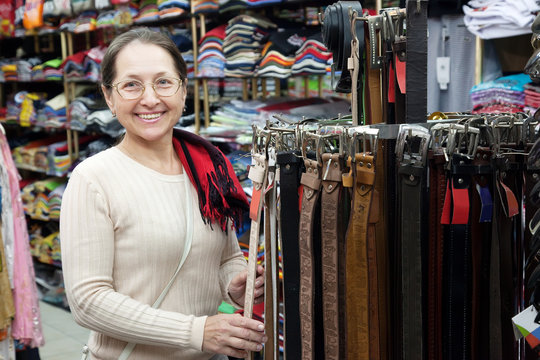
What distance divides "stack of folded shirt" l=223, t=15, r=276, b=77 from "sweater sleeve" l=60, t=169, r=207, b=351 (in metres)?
2.52

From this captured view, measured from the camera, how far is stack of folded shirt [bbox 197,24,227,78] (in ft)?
13.7

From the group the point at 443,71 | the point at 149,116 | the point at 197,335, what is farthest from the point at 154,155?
the point at 443,71

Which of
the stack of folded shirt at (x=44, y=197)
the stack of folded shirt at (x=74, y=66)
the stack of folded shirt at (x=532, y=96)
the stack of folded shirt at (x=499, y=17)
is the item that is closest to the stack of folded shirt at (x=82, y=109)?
the stack of folded shirt at (x=74, y=66)

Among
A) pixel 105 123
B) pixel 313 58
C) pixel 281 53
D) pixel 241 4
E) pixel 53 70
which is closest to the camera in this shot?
pixel 313 58

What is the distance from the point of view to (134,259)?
Answer: 165cm

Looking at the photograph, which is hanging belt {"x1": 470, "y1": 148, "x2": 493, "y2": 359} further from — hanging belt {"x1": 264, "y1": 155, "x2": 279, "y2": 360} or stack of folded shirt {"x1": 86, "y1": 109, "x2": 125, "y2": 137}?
stack of folded shirt {"x1": 86, "y1": 109, "x2": 125, "y2": 137}

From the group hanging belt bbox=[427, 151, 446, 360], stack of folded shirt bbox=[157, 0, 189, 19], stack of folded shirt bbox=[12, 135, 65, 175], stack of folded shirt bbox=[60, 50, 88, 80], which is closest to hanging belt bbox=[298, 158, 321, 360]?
hanging belt bbox=[427, 151, 446, 360]

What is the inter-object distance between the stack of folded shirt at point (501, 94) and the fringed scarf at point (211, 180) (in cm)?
155

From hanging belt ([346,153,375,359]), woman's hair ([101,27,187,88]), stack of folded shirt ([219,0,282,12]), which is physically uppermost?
stack of folded shirt ([219,0,282,12])

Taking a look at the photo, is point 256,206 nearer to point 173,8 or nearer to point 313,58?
point 313,58

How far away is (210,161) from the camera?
1833mm

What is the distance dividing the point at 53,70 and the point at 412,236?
5088mm

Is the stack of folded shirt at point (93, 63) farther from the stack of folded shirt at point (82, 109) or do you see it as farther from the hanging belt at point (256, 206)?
the hanging belt at point (256, 206)

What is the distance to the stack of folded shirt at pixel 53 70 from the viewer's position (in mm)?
5648
